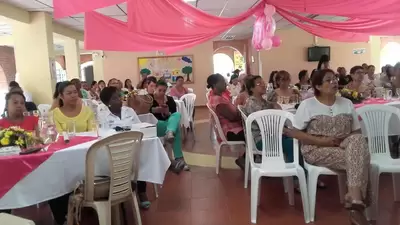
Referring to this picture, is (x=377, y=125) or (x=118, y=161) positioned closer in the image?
(x=118, y=161)

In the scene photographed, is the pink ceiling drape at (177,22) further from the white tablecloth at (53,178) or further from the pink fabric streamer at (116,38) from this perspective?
the white tablecloth at (53,178)

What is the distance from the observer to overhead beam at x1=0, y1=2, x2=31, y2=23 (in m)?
6.27

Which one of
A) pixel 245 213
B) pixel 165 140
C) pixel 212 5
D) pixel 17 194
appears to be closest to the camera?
→ pixel 17 194

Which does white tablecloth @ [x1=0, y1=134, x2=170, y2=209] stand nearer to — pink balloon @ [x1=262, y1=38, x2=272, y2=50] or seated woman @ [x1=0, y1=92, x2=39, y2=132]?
seated woman @ [x1=0, y1=92, x2=39, y2=132]

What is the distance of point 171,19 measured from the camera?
3949 mm

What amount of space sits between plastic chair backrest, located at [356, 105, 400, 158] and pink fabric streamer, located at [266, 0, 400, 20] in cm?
108

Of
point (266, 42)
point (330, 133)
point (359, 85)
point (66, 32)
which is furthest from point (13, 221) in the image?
point (66, 32)

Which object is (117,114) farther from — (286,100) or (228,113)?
(286,100)

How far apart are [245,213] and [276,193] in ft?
1.98

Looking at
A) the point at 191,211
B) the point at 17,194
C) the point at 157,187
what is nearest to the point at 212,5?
the point at 157,187

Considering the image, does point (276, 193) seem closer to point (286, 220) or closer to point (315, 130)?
point (286, 220)

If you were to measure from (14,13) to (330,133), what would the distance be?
588 cm

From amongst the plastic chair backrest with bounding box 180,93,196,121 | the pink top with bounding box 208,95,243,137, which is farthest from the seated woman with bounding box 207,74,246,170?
the plastic chair backrest with bounding box 180,93,196,121

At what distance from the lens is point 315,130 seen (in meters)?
2.99
